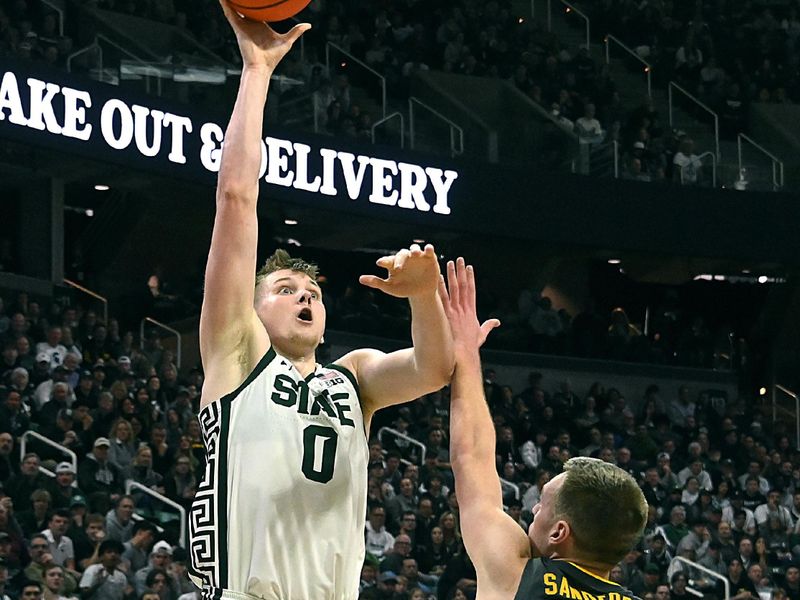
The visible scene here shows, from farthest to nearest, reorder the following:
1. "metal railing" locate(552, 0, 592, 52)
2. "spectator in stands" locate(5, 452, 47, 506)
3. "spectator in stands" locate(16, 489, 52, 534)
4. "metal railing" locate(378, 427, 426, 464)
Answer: "metal railing" locate(552, 0, 592, 52), "metal railing" locate(378, 427, 426, 464), "spectator in stands" locate(5, 452, 47, 506), "spectator in stands" locate(16, 489, 52, 534)

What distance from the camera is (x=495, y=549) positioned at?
13.9 ft

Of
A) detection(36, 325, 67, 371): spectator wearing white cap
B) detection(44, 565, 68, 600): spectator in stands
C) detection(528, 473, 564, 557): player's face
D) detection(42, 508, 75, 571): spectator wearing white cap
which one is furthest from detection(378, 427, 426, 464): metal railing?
detection(528, 473, 564, 557): player's face

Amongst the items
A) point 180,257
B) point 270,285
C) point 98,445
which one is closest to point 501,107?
point 180,257

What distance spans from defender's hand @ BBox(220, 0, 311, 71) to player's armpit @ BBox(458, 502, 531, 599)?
1.51 meters

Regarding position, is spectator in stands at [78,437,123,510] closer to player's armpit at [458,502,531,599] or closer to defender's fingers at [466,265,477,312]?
defender's fingers at [466,265,477,312]

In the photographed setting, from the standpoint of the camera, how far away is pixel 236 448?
4559 mm

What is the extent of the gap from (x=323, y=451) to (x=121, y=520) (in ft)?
28.0

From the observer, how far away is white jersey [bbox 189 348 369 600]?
177 inches

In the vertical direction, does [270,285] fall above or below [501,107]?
below

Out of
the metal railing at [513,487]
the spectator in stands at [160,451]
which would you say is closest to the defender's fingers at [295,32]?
the spectator in stands at [160,451]

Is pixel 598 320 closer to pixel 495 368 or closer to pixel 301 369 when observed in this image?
pixel 495 368

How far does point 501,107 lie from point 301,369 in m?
18.2

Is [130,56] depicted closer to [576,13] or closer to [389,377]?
[576,13]

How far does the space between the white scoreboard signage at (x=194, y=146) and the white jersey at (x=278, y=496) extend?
13.8m
